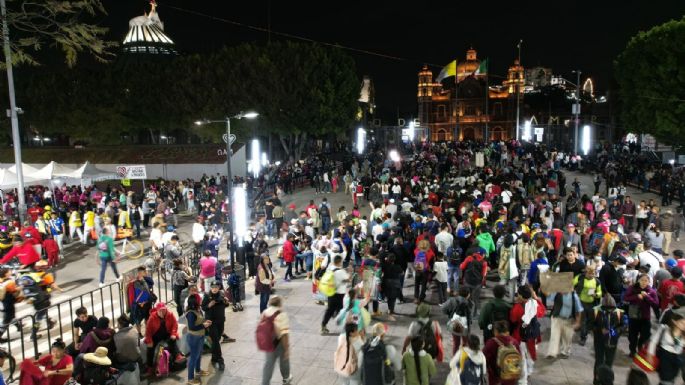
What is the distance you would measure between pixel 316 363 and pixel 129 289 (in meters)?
3.70

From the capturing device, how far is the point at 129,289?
353 inches

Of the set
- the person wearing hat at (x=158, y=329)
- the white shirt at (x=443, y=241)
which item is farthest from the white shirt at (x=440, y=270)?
the person wearing hat at (x=158, y=329)

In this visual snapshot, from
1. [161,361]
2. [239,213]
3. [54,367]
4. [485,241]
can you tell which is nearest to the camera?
[54,367]

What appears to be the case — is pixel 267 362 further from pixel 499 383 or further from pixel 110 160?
pixel 110 160

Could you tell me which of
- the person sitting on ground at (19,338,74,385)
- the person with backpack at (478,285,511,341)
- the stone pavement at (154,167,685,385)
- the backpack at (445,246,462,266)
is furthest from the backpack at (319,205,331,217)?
the person sitting on ground at (19,338,74,385)

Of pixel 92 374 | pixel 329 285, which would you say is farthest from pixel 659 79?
pixel 92 374

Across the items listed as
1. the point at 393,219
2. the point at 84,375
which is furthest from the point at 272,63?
the point at 84,375

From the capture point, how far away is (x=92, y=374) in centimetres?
636

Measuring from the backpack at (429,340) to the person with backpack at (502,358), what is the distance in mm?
742

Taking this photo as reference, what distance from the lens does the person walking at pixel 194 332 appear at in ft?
24.1

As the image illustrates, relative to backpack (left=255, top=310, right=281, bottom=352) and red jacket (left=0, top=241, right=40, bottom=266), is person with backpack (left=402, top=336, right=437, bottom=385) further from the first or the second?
red jacket (left=0, top=241, right=40, bottom=266)

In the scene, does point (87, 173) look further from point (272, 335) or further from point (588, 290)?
point (588, 290)

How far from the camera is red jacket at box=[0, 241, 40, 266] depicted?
12219 mm

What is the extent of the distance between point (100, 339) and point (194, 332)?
1275 millimetres
